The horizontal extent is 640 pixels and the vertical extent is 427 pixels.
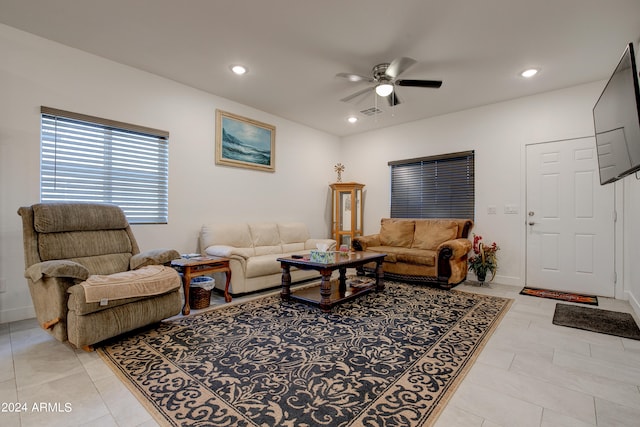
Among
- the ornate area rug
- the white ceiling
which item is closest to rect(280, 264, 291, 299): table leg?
the ornate area rug

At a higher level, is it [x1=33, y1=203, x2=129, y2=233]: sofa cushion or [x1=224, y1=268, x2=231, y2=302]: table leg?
[x1=33, y1=203, x2=129, y2=233]: sofa cushion

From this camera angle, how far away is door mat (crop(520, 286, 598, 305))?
352 cm

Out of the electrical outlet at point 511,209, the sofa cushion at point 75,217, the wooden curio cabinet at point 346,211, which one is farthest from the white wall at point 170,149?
the electrical outlet at point 511,209

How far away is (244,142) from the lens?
460 cm

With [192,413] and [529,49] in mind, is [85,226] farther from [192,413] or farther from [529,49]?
[529,49]

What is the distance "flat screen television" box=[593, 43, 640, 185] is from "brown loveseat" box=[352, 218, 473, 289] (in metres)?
1.84

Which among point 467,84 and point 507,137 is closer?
point 467,84

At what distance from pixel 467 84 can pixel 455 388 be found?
139 inches

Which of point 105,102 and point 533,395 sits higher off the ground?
point 105,102

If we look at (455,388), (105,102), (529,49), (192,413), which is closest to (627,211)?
(529,49)

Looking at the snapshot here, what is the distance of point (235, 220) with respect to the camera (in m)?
4.50

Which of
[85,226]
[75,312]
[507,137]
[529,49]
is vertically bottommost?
[75,312]

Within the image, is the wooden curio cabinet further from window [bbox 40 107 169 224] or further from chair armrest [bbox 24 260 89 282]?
chair armrest [bbox 24 260 89 282]

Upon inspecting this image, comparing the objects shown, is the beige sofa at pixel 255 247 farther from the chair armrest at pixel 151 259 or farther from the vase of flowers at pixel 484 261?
the vase of flowers at pixel 484 261
